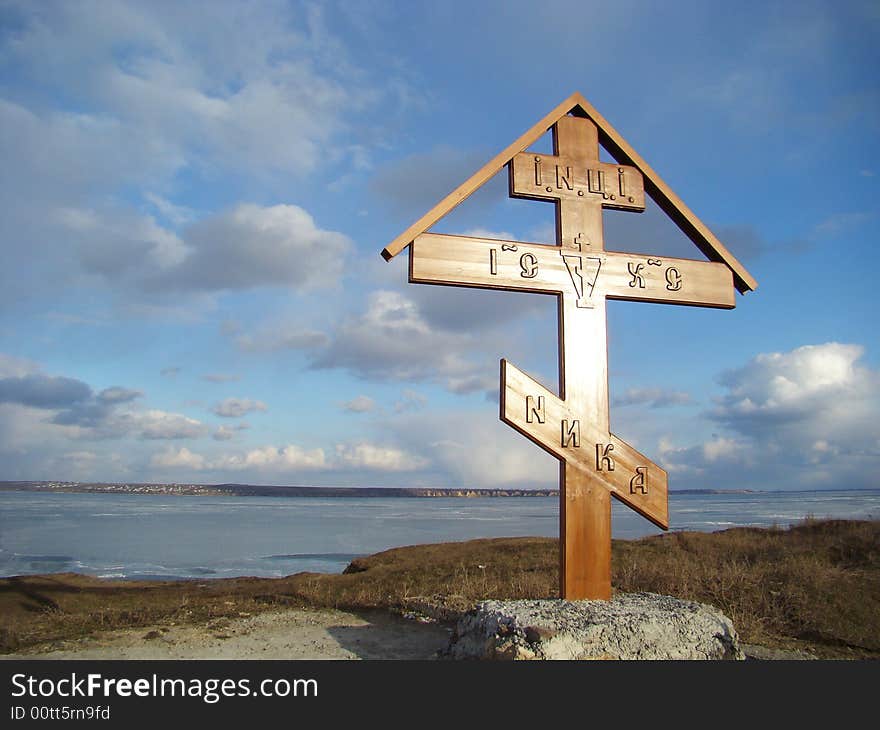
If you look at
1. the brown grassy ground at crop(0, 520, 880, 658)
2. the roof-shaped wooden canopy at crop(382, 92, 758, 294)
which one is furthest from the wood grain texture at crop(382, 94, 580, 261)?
the brown grassy ground at crop(0, 520, 880, 658)

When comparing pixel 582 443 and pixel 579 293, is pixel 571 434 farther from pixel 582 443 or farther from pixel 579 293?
pixel 579 293

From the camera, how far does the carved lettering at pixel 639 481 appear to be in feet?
18.1

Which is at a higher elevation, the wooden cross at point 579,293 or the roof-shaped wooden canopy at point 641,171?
the roof-shaped wooden canopy at point 641,171

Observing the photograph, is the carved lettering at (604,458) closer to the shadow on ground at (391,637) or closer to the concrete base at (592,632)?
the concrete base at (592,632)

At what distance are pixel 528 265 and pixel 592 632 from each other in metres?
2.91

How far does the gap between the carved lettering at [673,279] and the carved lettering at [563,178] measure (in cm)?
119

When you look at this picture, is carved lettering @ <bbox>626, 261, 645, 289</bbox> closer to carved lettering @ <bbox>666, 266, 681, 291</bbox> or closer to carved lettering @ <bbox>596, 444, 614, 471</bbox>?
carved lettering @ <bbox>666, 266, 681, 291</bbox>

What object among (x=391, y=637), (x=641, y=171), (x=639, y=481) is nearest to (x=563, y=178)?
(x=641, y=171)

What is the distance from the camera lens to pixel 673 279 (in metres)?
6.00

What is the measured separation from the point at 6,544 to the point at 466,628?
87.3 feet

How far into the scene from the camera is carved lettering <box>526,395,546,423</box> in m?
5.24

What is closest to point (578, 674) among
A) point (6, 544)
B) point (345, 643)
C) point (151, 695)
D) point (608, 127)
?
point (151, 695)

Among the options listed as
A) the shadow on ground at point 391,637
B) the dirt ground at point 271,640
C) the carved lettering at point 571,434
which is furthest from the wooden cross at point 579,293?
the dirt ground at point 271,640

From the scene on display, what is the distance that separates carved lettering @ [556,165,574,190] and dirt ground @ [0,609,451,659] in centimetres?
435
